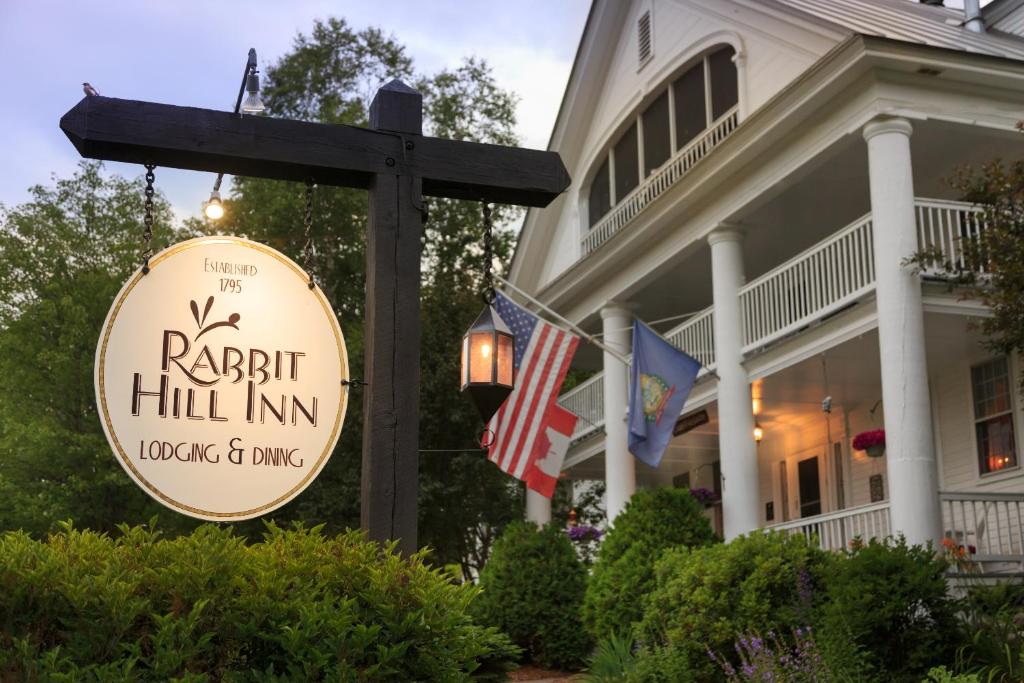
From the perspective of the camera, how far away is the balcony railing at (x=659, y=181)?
17.1 meters

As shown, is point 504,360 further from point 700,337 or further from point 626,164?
point 626,164

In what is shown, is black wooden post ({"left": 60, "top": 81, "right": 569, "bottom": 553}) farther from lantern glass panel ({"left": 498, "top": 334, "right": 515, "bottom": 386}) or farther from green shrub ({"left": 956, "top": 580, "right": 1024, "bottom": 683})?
green shrub ({"left": 956, "top": 580, "right": 1024, "bottom": 683})

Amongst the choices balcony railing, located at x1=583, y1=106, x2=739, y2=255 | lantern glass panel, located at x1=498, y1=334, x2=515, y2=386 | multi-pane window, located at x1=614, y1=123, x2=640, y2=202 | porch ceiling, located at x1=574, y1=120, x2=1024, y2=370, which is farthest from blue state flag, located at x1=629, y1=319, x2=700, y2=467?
lantern glass panel, located at x1=498, y1=334, x2=515, y2=386

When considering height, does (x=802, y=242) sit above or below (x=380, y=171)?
above

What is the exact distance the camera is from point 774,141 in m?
15.0

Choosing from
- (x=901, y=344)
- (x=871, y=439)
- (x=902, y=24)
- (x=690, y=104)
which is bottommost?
(x=871, y=439)

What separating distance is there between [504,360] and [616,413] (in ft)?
42.6

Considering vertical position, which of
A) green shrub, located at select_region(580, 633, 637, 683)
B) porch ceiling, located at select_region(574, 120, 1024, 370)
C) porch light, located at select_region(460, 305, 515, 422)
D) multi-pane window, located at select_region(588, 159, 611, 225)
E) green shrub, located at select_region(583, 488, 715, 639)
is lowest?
green shrub, located at select_region(580, 633, 637, 683)

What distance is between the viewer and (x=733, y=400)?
52.7 feet

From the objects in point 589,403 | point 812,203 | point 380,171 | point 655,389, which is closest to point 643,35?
point 812,203

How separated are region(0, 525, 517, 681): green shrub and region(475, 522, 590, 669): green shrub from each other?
34.9 ft

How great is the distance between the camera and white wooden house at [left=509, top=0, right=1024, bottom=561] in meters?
13.1

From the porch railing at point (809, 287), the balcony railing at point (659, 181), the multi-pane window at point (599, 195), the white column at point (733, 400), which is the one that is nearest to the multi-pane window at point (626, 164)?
the balcony railing at point (659, 181)

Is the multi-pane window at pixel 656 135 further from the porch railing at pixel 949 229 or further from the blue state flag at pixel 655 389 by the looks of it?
the porch railing at pixel 949 229
